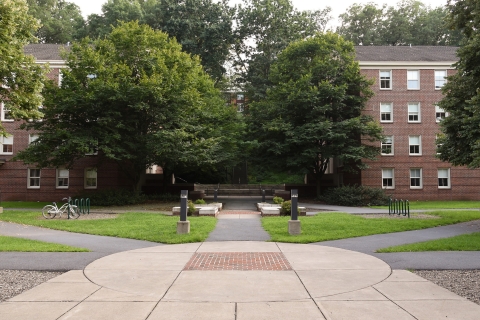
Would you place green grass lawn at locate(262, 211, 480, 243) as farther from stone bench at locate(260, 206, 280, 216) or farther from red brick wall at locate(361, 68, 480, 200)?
red brick wall at locate(361, 68, 480, 200)

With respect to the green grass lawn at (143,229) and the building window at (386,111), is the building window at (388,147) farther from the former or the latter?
the green grass lawn at (143,229)

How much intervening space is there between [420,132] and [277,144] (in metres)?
14.0

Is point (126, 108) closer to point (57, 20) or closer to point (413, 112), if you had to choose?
point (413, 112)

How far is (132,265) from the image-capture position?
8508 mm

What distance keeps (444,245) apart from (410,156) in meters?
27.4

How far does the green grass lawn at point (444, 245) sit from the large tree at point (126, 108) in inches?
650

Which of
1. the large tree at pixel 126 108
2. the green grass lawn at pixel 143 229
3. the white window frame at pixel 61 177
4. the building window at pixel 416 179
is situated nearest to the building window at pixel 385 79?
the building window at pixel 416 179

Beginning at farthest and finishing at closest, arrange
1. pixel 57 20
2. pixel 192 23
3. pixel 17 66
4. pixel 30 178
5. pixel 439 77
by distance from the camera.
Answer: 1. pixel 57 20
2. pixel 192 23
3. pixel 439 77
4. pixel 30 178
5. pixel 17 66

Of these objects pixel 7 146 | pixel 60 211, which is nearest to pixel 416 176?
pixel 60 211

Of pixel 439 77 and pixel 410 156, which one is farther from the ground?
pixel 439 77

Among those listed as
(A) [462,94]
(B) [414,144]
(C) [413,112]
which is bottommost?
(B) [414,144]

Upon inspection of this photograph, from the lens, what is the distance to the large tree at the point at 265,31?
149ft

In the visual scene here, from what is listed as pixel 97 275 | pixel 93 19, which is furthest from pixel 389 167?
pixel 93 19

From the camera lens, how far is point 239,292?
6371mm
